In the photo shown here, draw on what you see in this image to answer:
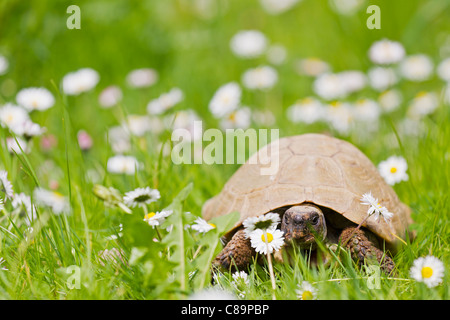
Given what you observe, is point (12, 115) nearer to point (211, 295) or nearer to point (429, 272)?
point (211, 295)

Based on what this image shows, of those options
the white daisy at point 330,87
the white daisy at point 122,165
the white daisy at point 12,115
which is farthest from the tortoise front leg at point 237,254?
the white daisy at point 330,87

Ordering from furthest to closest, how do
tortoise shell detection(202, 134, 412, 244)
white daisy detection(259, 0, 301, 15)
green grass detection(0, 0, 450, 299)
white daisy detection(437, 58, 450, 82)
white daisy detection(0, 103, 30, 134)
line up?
white daisy detection(259, 0, 301, 15), white daisy detection(437, 58, 450, 82), white daisy detection(0, 103, 30, 134), tortoise shell detection(202, 134, 412, 244), green grass detection(0, 0, 450, 299)

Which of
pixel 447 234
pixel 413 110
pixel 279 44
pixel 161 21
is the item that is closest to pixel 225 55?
pixel 279 44

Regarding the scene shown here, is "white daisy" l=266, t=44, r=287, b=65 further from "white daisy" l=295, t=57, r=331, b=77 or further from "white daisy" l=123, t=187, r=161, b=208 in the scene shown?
"white daisy" l=123, t=187, r=161, b=208

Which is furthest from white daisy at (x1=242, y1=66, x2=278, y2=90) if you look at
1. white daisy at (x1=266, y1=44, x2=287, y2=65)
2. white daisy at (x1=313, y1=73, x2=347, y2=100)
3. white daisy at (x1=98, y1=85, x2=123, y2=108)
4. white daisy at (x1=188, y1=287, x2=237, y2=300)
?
white daisy at (x1=188, y1=287, x2=237, y2=300)
